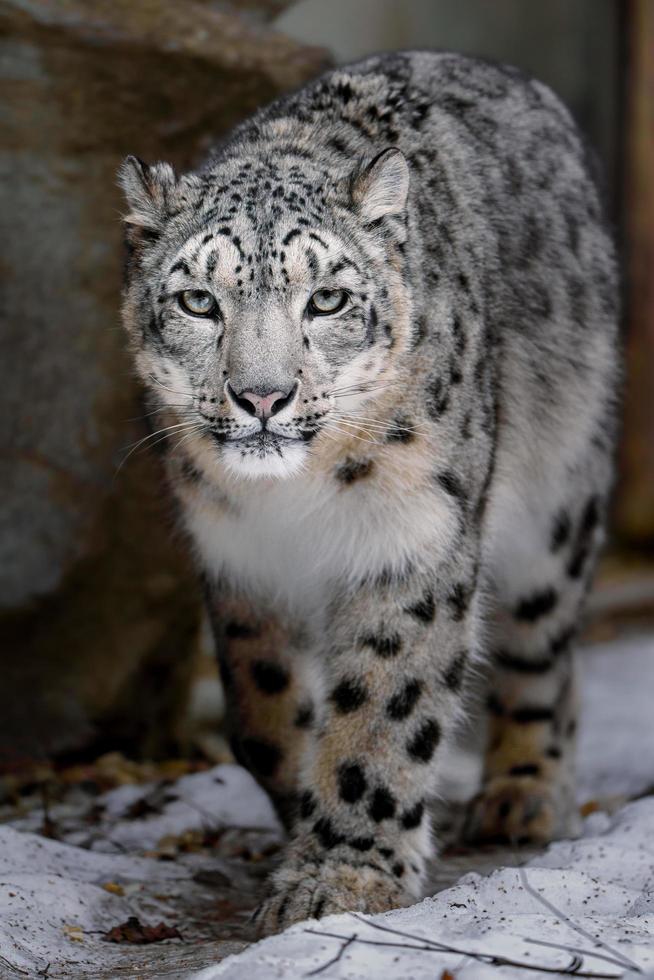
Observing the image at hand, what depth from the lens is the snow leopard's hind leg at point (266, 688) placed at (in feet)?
16.0

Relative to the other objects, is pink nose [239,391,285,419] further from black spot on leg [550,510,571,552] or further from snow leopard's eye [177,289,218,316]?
black spot on leg [550,510,571,552]

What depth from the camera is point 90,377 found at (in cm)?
608

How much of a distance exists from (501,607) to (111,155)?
237cm

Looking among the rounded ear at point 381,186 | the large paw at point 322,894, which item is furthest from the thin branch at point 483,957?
the rounded ear at point 381,186

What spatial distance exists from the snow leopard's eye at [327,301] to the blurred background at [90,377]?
1.80m

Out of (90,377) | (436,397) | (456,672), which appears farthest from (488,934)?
(90,377)

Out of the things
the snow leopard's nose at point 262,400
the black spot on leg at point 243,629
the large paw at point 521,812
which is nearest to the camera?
the snow leopard's nose at point 262,400

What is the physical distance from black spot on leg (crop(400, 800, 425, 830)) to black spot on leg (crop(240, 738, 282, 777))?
0.70 metres

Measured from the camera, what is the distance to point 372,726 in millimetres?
4336

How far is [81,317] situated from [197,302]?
2064 mm

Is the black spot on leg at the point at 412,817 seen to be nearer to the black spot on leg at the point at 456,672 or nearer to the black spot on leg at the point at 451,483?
the black spot on leg at the point at 456,672

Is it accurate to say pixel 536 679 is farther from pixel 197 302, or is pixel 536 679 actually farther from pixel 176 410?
pixel 197 302

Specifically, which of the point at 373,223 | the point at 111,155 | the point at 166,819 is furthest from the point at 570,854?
the point at 111,155

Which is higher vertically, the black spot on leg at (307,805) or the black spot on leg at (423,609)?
the black spot on leg at (423,609)
